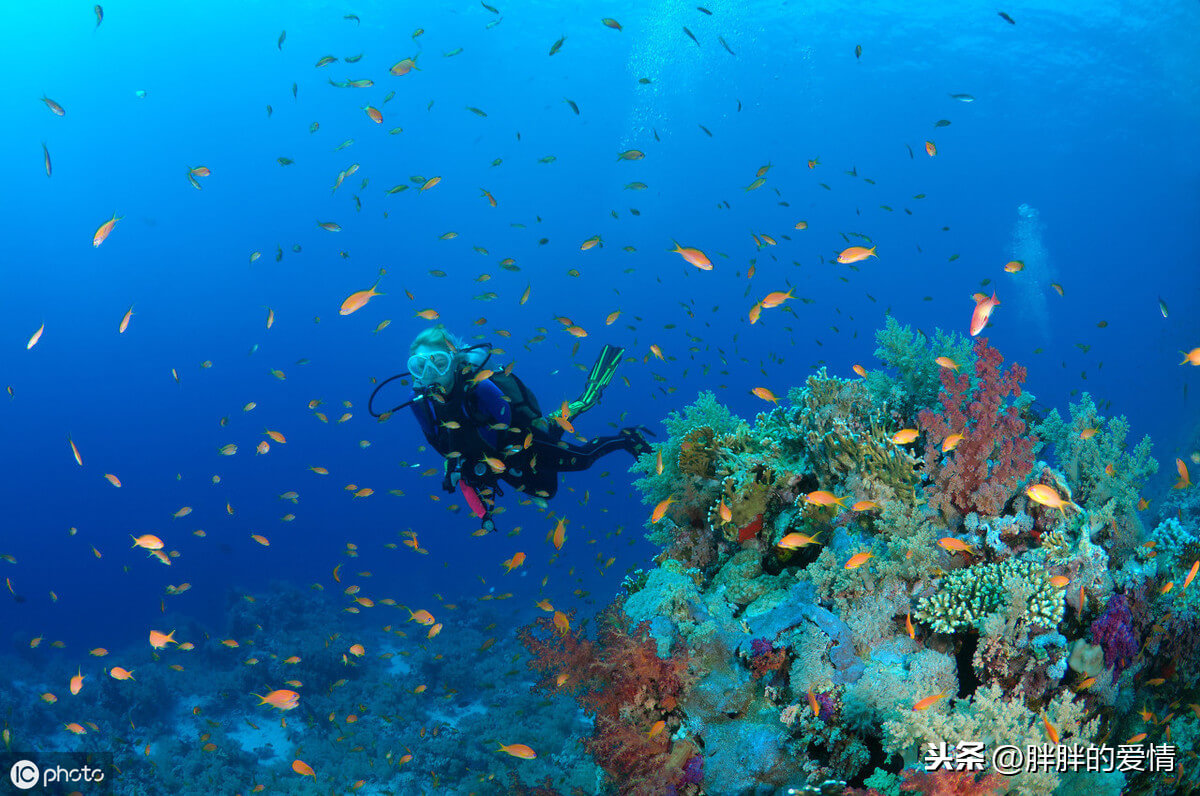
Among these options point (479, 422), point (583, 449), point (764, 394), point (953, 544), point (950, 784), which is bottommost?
point (950, 784)

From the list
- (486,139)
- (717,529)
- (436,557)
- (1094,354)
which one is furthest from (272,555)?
(1094,354)

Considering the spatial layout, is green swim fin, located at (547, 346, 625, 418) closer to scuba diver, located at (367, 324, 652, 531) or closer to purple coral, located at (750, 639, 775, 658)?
scuba diver, located at (367, 324, 652, 531)

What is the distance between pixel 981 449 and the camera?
14.5 ft

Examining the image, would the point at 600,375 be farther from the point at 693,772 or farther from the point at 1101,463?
the point at 1101,463

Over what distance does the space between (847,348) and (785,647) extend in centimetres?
11309

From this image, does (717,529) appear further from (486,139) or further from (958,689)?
(486,139)

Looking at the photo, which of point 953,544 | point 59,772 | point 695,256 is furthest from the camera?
point 59,772

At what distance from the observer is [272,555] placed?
162 feet

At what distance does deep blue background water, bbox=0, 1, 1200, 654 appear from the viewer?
4012 cm

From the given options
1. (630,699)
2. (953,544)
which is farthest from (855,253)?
(630,699)

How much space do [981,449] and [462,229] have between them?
76.1 metres

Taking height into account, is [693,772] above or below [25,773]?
below

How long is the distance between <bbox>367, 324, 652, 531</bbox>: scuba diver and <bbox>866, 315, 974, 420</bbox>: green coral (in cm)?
312

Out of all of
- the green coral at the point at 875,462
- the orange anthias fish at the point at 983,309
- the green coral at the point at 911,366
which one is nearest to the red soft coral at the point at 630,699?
the green coral at the point at 875,462
